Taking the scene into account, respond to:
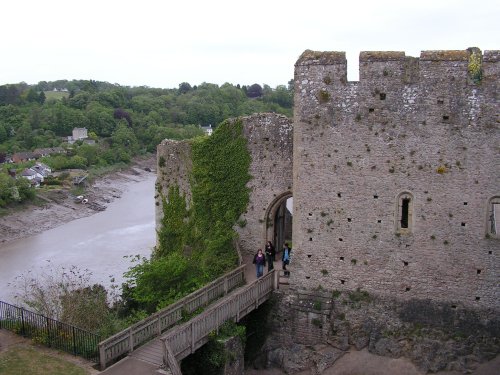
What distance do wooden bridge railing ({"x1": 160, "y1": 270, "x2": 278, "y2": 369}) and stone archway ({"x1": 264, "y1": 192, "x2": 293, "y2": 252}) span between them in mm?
2823

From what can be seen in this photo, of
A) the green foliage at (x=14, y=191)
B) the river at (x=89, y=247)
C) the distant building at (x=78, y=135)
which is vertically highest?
the distant building at (x=78, y=135)

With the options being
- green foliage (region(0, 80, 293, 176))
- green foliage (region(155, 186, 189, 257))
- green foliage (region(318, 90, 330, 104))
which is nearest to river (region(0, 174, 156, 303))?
green foliage (region(155, 186, 189, 257))

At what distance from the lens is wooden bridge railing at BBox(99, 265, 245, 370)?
13.2 m

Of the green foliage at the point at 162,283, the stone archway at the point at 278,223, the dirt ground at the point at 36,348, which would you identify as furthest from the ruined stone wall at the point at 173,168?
the dirt ground at the point at 36,348

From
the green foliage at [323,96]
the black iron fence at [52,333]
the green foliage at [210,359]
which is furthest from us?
the green foliage at [323,96]

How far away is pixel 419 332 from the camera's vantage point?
15727mm

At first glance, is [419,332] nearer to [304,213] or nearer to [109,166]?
[304,213]

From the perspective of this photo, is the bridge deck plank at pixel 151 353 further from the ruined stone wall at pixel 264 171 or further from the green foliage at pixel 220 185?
the ruined stone wall at pixel 264 171

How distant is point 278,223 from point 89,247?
22.9 meters

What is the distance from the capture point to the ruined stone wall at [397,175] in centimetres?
1489

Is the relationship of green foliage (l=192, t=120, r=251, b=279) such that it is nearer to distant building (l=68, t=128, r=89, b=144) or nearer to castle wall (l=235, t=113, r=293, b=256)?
castle wall (l=235, t=113, r=293, b=256)

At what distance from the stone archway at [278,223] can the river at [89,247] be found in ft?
39.9

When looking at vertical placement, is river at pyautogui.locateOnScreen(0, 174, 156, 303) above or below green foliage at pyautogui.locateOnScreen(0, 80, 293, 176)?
below

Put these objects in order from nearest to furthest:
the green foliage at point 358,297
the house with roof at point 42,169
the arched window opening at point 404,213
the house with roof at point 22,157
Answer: the arched window opening at point 404,213
the green foliage at point 358,297
the house with roof at point 42,169
the house with roof at point 22,157
